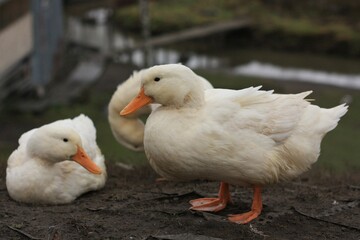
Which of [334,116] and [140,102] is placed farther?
[334,116]

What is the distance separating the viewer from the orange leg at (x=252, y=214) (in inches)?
280

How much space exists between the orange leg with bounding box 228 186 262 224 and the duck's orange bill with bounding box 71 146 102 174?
170 cm

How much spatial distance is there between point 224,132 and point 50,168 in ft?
8.25

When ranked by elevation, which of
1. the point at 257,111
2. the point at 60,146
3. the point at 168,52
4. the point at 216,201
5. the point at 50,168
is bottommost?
the point at 168,52

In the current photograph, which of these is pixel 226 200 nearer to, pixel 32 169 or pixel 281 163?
pixel 281 163

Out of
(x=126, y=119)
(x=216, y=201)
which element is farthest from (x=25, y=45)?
(x=216, y=201)

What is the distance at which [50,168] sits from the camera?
8.17 metres

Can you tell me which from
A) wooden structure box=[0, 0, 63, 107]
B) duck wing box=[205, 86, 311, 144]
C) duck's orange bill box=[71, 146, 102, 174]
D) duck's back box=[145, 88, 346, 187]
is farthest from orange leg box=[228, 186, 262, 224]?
wooden structure box=[0, 0, 63, 107]

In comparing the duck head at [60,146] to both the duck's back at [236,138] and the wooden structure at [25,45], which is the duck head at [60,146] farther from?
the wooden structure at [25,45]

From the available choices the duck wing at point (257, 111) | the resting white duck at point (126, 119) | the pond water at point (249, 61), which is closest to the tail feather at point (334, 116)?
the duck wing at point (257, 111)

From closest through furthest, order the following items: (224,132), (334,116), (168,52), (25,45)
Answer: (224,132) < (334,116) < (25,45) < (168,52)

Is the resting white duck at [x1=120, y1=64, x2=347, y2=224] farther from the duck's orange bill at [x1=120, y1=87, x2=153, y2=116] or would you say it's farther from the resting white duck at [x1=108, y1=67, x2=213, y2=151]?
the resting white duck at [x1=108, y1=67, x2=213, y2=151]

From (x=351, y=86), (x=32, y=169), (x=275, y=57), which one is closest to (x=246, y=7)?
(x=275, y=57)

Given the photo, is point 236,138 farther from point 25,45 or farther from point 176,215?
point 25,45
